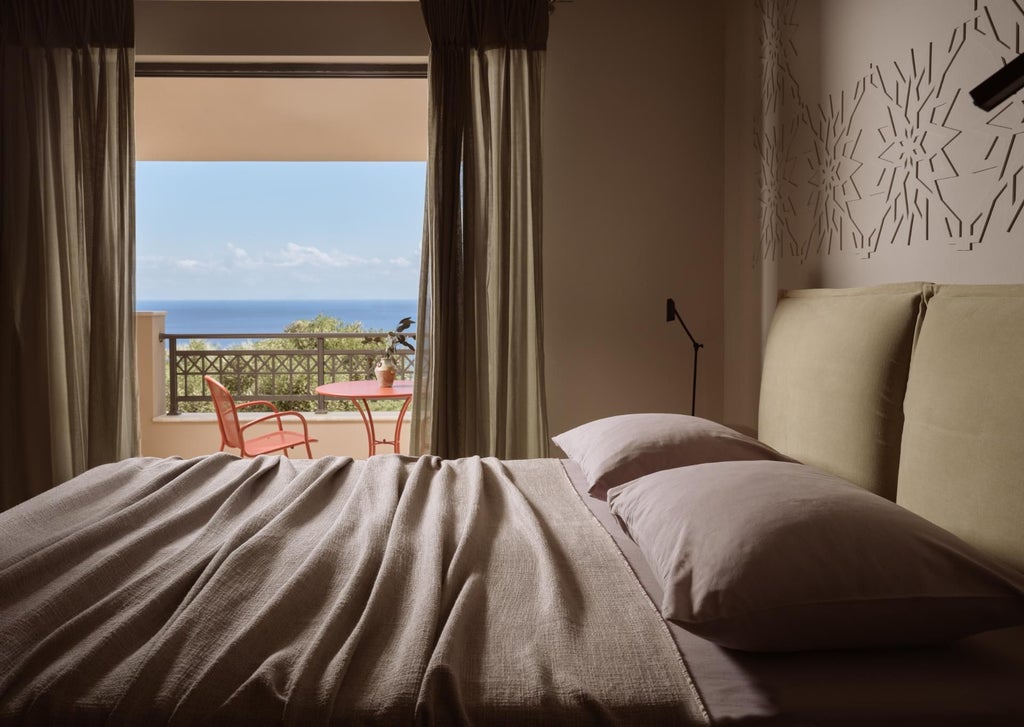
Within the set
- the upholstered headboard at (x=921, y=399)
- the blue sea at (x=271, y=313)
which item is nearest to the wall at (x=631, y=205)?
the upholstered headboard at (x=921, y=399)

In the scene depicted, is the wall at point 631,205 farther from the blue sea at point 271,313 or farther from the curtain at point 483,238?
the blue sea at point 271,313

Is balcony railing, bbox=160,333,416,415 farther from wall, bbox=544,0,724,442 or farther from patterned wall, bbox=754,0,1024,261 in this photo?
patterned wall, bbox=754,0,1024,261

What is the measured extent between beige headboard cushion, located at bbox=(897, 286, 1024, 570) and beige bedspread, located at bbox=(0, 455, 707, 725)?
0.69 m

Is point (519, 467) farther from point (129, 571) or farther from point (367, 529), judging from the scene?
point (129, 571)

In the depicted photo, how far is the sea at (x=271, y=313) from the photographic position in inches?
1046

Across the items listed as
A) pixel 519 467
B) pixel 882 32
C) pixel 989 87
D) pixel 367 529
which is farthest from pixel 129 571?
pixel 882 32

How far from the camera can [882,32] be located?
2.21 meters

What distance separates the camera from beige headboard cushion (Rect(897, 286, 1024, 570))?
1.36 m

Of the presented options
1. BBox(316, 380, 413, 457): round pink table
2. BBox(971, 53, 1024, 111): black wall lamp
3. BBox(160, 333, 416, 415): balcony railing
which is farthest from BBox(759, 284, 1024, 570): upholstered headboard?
BBox(160, 333, 416, 415): balcony railing

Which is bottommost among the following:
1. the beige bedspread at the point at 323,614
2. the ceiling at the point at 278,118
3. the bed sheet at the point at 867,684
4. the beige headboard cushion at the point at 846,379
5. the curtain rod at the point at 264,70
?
the bed sheet at the point at 867,684

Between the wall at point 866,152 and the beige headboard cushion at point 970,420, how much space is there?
191mm

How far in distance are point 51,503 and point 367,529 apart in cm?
85

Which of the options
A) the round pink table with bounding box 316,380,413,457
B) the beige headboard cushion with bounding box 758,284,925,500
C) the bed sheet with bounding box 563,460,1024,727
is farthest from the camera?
the round pink table with bounding box 316,380,413,457

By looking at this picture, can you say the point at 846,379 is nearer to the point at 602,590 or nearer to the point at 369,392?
the point at 602,590
